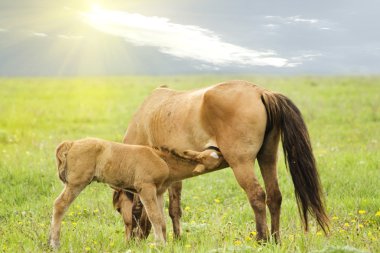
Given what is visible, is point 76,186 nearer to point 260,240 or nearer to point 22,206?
point 260,240

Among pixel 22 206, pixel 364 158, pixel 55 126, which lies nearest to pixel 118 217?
pixel 22 206

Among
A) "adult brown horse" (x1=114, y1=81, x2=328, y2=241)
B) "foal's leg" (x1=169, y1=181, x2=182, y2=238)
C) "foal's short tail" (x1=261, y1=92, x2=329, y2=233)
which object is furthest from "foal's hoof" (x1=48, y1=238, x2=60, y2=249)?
"foal's short tail" (x1=261, y1=92, x2=329, y2=233)

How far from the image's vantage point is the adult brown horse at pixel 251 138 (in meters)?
5.54

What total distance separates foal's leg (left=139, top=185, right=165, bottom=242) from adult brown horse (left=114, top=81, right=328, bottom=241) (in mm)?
413

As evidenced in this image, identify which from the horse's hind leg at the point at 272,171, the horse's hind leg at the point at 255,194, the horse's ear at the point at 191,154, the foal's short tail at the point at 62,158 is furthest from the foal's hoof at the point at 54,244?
the horse's hind leg at the point at 272,171

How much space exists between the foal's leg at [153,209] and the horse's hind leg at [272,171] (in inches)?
48.8

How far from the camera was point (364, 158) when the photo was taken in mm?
10195

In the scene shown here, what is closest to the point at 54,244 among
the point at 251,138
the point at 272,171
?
the point at 251,138

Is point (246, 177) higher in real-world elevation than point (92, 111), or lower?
higher

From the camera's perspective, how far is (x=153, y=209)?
550 cm

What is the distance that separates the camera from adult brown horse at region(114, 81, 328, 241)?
18.2ft

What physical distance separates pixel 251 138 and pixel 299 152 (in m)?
0.68

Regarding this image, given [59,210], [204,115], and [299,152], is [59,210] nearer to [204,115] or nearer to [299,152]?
[204,115]

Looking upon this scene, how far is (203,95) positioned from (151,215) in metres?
1.47
